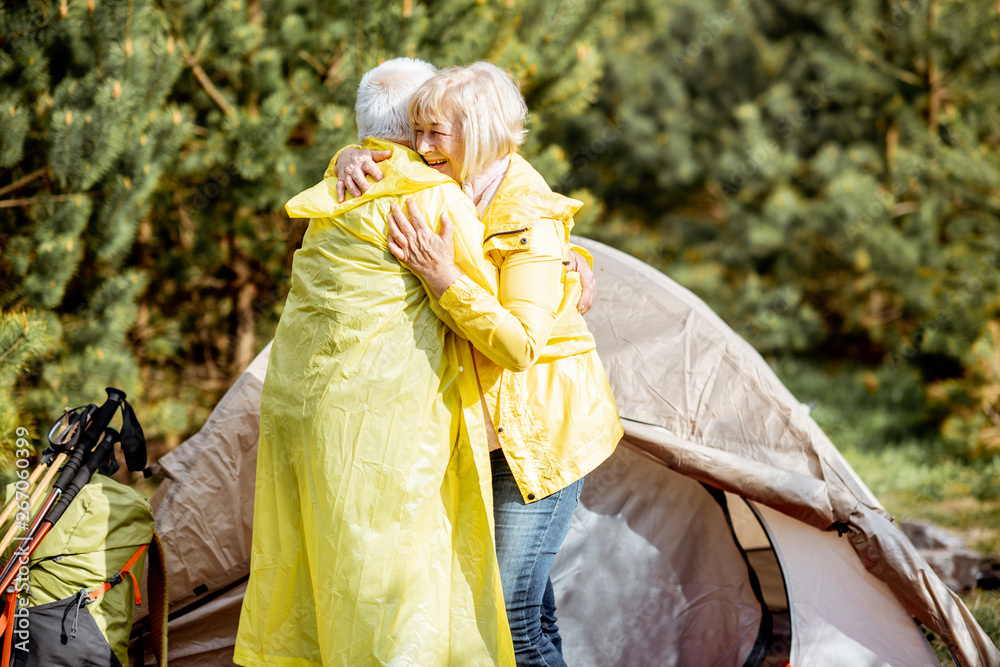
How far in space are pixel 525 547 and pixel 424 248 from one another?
2.22ft

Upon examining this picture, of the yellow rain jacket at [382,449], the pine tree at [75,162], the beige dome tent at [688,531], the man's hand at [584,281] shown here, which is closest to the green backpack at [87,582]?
the beige dome tent at [688,531]

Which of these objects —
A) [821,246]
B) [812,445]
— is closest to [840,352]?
[821,246]

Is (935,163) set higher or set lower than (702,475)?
higher

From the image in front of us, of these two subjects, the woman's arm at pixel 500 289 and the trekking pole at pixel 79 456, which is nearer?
the woman's arm at pixel 500 289

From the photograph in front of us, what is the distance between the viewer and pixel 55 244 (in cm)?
260

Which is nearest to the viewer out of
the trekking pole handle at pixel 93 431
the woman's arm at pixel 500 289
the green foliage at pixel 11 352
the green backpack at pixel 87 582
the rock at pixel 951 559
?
the woman's arm at pixel 500 289

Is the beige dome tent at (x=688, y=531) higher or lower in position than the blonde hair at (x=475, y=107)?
lower

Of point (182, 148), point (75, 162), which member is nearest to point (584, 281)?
point (75, 162)

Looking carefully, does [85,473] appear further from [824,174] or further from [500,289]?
[824,174]

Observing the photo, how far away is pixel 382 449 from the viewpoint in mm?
1539

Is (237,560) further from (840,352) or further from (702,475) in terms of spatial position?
(840,352)

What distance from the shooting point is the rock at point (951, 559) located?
278 centimetres

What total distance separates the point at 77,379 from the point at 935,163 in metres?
4.91

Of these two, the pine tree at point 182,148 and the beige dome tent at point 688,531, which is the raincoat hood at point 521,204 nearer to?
the beige dome tent at point 688,531
